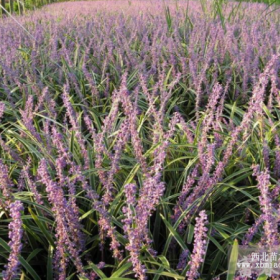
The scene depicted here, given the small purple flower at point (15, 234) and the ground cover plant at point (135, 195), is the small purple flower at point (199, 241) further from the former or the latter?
the small purple flower at point (15, 234)

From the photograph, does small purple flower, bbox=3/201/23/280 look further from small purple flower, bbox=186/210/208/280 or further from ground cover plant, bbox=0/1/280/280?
small purple flower, bbox=186/210/208/280

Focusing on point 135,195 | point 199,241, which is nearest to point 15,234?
point 199,241

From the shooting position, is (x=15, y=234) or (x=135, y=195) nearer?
(x=15, y=234)

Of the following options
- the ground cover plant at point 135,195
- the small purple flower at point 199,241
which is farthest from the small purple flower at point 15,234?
the small purple flower at point 199,241

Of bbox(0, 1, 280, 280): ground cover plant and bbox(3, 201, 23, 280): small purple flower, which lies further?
bbox(0, 1, 280, 280): ground cover plant

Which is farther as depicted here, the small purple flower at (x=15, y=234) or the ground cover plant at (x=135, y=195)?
the ground cover plant at (x=135, y=195)

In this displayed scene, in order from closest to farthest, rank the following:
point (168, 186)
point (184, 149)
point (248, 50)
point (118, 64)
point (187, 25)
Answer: point (168, 186), point (184, 149), point (248, 50), point (118, 64), point (187, 25)

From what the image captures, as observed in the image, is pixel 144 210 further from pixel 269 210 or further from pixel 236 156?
pixel 236 156

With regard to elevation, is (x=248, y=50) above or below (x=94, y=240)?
above

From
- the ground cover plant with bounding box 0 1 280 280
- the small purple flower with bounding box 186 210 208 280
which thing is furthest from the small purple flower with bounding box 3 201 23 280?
the small purple flower with bounding box 186 210 208 280

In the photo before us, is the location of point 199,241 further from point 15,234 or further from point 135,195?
point 135,195

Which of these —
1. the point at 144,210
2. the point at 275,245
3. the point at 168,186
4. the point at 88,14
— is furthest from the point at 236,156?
the point at 88,14

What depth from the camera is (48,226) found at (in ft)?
5.80

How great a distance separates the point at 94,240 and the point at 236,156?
3.55 feet
